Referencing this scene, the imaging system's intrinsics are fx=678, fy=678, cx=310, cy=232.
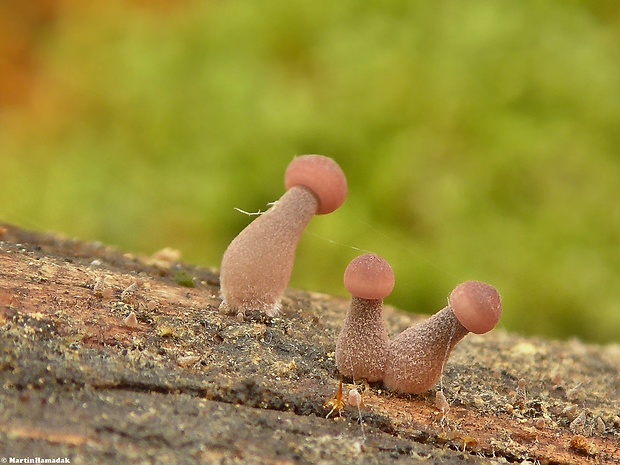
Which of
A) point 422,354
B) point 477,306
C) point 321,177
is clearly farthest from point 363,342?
point 321,177

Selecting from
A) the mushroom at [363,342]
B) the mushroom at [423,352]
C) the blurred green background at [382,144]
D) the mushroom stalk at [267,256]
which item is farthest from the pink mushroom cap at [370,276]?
the blurred green background at [382,144]

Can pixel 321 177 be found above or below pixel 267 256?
above


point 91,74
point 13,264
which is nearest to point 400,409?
point 13,264

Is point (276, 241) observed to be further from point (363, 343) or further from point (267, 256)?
point (363, 343)

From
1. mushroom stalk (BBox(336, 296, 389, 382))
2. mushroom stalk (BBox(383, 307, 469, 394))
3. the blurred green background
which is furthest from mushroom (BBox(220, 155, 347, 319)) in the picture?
the blurred green background

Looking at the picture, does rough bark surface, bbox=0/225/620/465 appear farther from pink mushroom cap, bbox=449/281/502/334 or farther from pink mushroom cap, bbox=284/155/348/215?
pink mushroom cap, bbox=284/155/348/215

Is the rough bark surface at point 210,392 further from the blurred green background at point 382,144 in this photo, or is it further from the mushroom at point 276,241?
the blurred green background at point 382,144
